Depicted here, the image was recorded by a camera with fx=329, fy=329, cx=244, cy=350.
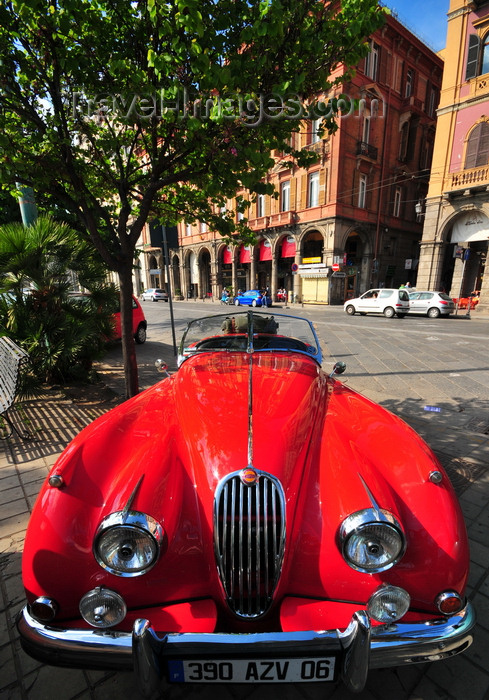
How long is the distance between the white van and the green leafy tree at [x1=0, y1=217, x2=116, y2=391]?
1521 cm

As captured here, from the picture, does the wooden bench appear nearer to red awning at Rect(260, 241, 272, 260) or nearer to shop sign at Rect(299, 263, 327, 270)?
shop sign at Rect(299, 263, 327, 270)

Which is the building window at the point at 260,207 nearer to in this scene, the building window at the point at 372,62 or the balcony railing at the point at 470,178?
the building window at the point at 372,62

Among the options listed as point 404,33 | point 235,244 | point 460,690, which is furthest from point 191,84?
point 404,33

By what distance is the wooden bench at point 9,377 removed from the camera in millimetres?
3604

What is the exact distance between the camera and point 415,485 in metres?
1.66

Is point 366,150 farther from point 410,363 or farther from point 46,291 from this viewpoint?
point 46,291

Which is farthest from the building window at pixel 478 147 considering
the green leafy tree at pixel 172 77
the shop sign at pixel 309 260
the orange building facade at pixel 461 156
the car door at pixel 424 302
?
the green leafy tree at pixel 172 77

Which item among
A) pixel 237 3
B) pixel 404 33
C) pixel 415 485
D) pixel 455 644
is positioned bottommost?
pixel 455 644

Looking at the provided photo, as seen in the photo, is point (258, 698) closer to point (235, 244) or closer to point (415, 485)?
point (415, 485)

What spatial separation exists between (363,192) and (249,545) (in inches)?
1159

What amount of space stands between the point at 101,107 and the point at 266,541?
15.4ft

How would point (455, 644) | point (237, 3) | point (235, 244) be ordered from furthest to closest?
point (235, 244) → point (237, 3) → point (455, 644)

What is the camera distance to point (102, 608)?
52.2 inches

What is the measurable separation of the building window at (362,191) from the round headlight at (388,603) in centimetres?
2877
